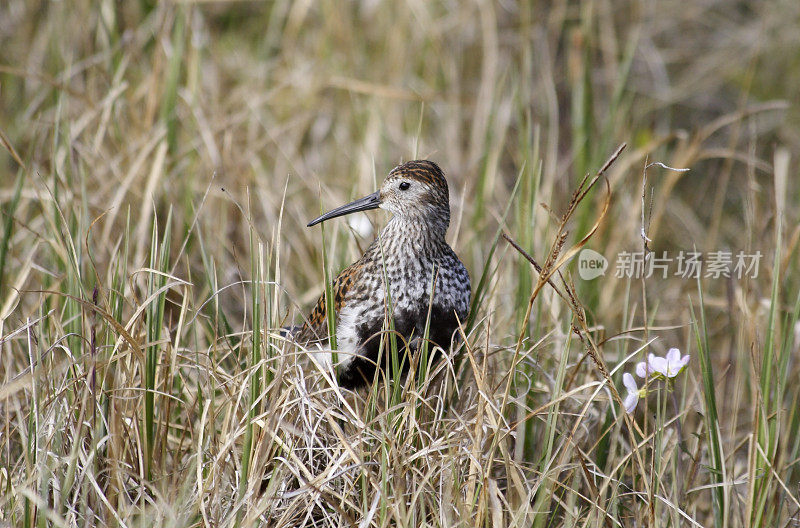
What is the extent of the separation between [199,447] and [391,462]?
0.66 meters

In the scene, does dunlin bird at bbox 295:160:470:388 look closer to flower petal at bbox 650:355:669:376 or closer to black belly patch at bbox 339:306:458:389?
black belly patch at bbox 339:306:458:389

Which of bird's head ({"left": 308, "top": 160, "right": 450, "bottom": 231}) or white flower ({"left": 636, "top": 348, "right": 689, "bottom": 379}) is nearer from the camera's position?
white flower ({"left": 636, "top": 348, "right": 689, "bottom": 379})

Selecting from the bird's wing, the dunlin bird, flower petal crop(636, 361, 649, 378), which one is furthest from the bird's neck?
flower petal crop(636, 361, 649, 378)

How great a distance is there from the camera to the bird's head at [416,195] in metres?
3.66

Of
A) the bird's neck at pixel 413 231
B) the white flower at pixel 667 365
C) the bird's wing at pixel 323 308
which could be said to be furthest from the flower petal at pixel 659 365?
the bird's wing at pixel 323 308

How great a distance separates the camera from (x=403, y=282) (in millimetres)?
3553

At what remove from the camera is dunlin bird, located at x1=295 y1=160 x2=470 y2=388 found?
11.5ft

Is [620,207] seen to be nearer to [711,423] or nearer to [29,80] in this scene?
[711,423]

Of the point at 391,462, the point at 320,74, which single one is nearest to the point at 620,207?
the point at 320,74

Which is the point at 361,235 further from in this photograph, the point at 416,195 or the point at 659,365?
the point at 659,365

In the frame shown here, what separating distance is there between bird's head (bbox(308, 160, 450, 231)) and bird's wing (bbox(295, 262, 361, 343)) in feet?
0.89

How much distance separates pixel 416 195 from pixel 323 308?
0.64 meters

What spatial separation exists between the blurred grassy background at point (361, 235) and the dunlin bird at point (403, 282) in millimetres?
239

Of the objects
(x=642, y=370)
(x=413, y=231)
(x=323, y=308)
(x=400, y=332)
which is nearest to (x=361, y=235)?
(x=323, y=308)
